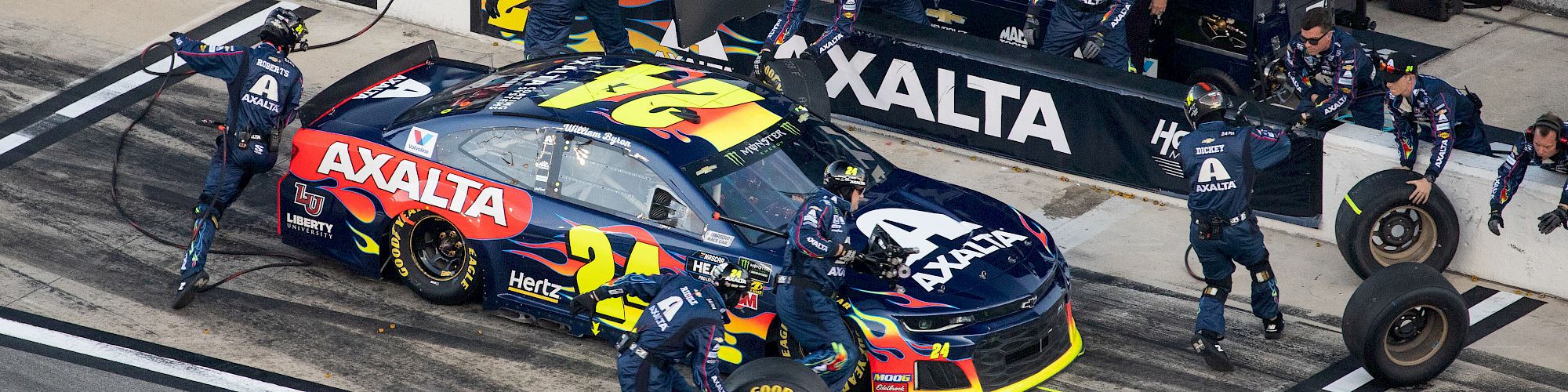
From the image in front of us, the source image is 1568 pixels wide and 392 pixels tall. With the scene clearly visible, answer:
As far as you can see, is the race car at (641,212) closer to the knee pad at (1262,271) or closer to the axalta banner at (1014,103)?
the knee pad at (1262,271)

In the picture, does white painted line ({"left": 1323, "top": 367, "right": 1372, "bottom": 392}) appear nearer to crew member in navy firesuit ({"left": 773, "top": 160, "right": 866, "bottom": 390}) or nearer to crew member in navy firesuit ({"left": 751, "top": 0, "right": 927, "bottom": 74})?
crew member in navy firesuit ({"left": 773, "top": 160, "right": 866, "bottom": 390})

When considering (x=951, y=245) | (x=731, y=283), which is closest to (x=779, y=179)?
(x=951, y=245)

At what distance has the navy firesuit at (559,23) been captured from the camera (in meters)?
12.4

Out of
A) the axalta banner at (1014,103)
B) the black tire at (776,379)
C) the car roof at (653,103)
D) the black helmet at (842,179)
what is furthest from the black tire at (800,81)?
the black tire at (776,379)

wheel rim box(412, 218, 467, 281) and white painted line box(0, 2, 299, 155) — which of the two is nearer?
wheel rim box(412, 218, 467, 281)

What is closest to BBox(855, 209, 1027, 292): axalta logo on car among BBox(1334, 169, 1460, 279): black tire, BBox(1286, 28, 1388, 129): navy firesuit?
BBox(1334, 169, 1460, 279): black tire

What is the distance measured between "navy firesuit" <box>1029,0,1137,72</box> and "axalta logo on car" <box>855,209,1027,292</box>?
3.92 metres

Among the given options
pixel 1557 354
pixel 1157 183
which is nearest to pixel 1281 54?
pixel 1157 183

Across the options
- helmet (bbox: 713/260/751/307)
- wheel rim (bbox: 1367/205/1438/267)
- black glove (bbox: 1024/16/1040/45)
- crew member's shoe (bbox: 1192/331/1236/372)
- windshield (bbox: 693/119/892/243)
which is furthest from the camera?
black glove (bbox: 1024/16/1040/45)

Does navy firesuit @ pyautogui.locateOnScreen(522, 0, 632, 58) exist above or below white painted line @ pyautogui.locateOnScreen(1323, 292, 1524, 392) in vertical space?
above

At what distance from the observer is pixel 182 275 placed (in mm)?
9594

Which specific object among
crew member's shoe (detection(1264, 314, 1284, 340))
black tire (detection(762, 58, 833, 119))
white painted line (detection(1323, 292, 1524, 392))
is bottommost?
white painted line (detection(1323, 292, 1524, 392))

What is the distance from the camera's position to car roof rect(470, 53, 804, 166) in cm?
895

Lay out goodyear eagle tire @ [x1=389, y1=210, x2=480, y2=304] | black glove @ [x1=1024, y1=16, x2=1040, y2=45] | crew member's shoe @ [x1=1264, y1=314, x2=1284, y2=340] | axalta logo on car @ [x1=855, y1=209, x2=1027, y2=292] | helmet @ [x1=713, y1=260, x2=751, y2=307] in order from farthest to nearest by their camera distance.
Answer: black glove @ [x1=1024, y1=16, x2=1040, y2=45] → crew member's shoe @ [x1=1264, y1=314, x2=1284, y2=340] → goodyear eagle tire @ [x1=389, y1=210, x2=480, y2=304] → axalta logo on car @ [x1=855, y1=209, x2=1027, y2=292] → helmet @ [x1=713, y1=260, x2=751, y2=307]
